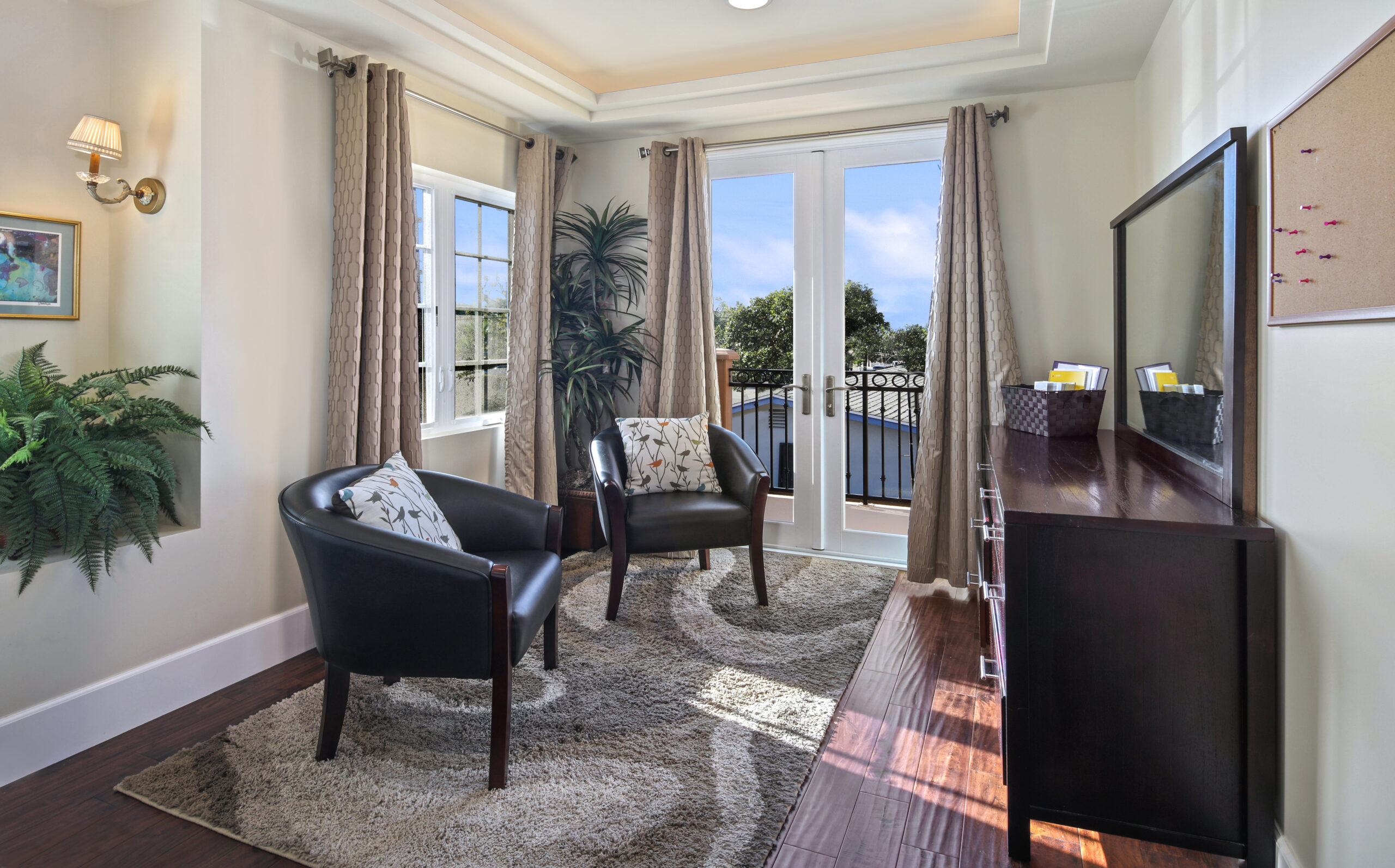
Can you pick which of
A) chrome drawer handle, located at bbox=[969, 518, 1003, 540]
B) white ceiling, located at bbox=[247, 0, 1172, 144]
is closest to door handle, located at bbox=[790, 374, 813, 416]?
white ceiling, located at bbox=[247, 0, 1172, 144]

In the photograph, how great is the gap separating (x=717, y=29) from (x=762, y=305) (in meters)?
1.40

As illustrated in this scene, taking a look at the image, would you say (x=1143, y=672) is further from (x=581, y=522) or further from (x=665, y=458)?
(x=581, y=522)

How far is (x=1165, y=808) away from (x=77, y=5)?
3.95m

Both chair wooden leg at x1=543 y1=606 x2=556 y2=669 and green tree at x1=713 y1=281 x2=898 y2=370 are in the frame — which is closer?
chair wooden leg at x1=543 y1=606 x2=556 y2=669

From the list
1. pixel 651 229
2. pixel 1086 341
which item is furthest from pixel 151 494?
pixel 1086 341

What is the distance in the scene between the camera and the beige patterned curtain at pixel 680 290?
407 cm

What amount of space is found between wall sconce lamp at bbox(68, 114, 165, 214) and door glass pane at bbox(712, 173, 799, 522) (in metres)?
2.54

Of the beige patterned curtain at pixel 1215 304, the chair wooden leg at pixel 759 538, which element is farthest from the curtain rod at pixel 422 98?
the beige patterned curtain at pixel 1215 304

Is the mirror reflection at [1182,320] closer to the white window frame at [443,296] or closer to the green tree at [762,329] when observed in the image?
the green tree at [762,329]

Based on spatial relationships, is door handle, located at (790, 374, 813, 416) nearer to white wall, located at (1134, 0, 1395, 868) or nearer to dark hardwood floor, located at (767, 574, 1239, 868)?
dark hardwood floor, located at (767, 574, 1239, 868)

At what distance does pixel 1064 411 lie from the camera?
2.83m

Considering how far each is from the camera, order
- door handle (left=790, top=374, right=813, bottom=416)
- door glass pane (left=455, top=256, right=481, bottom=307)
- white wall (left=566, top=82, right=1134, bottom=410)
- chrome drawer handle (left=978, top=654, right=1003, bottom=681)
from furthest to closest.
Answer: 1. door handle (left=790, top=374, right=813, bottom=416)
2. door glass pane (left=455, top=256, right=481, bottom=307)
3. white wall (left=566, top=82, right=1134, bottom=410)
4. chrome drawer handle (left=978, top=654, right=1003, bottom=681)

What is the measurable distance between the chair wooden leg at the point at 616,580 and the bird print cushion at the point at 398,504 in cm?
83

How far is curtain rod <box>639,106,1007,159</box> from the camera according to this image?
3498mm
